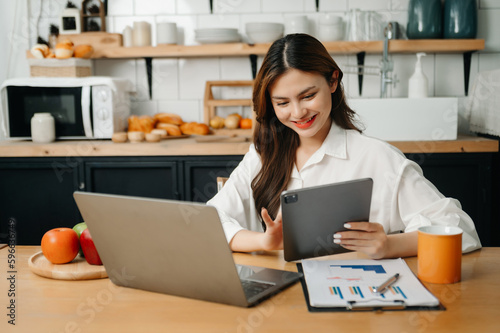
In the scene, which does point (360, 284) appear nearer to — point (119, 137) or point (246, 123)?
point (119, 137)

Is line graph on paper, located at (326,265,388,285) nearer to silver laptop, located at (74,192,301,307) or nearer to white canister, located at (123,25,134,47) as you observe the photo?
silver laptop, located at (74,192,301,307)

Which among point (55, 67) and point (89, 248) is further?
point (55, 67)

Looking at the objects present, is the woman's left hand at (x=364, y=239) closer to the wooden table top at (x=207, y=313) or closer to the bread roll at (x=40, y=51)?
the wooden table top at (x=207, y=313)

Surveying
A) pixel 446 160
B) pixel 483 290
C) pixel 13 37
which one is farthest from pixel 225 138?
pixel 483 290

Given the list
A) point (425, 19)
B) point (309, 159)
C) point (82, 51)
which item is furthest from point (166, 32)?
point (309, 159)

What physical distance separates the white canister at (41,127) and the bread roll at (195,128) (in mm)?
777

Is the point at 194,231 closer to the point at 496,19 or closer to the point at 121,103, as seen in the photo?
the point at 121,103

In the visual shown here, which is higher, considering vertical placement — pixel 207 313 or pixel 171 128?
pixel 171 128

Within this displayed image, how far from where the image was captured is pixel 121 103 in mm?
3281

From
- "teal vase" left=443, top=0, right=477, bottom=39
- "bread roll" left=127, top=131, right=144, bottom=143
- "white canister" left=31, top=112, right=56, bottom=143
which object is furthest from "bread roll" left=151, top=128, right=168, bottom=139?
"teal vase" left=443, top=0, right=477, bottom=39

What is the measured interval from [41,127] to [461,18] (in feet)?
8.38

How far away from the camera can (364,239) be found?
4.04 ft

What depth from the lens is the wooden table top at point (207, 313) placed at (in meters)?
0.92

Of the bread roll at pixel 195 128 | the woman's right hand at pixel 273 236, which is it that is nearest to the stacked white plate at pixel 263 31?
the bread roll at pixel 195 128
